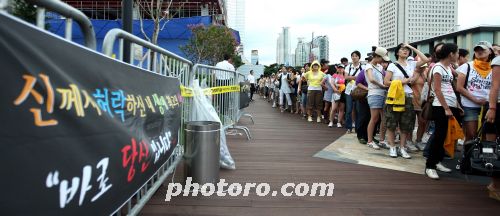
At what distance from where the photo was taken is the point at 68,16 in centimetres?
213

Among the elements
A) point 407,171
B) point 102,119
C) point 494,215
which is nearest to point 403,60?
point 407,171

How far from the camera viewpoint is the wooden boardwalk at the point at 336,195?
3.72 m

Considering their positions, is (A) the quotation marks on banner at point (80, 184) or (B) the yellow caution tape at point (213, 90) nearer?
(A) the quotation marks on banner at point (80, 184)

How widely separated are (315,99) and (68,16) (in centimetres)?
988

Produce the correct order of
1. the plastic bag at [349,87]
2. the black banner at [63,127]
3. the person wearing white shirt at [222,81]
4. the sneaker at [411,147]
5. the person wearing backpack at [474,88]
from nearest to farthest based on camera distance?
the black banner at [63,127] → the person wearing backpack at [474,88] → the sneaker at [411,147] → the person wearing white shirt at [222,81] → the plastic bag at [349,87]

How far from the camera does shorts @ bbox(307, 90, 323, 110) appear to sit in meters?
11.4

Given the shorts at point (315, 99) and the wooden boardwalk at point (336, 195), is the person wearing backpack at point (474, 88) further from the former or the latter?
the shorts at point (315, 99)

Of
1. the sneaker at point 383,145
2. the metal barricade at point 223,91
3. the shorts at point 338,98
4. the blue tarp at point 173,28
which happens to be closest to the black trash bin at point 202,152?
the metal barricade at point 223,91

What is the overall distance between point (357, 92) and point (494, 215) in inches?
158

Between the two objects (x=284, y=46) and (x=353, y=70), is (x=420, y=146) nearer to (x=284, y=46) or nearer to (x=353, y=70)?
(x=353, y=70)

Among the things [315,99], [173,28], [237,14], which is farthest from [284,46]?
[315,99]

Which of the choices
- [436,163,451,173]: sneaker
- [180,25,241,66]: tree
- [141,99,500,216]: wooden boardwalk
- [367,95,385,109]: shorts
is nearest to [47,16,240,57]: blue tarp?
[180,25,241,66]: tree

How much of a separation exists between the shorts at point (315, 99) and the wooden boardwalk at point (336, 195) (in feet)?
16.5

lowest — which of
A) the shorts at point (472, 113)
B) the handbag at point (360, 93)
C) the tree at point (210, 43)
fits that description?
the shorts at point (472, 113)
